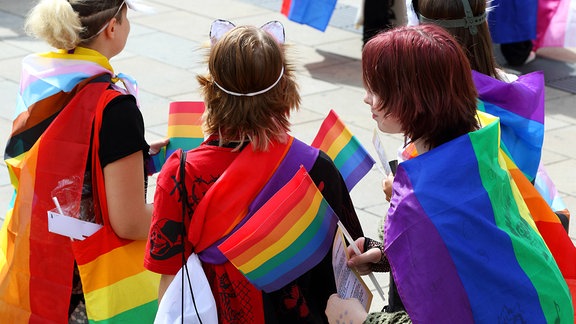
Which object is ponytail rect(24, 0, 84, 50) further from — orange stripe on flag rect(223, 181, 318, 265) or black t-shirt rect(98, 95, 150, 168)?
orange stripe on flag rect(223, 181, 318, 265)

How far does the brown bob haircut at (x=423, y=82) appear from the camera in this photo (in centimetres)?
240

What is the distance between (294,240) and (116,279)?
0.90 meters

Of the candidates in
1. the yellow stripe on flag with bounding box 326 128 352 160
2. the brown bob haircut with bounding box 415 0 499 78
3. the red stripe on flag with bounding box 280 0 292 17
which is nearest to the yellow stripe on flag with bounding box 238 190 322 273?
the yellow stripe on flag with bounding box 326 128 352 160

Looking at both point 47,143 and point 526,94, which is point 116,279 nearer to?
point 47,143

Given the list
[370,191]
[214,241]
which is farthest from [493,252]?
[370,191]

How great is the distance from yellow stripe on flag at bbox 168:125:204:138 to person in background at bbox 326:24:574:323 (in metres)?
1.13

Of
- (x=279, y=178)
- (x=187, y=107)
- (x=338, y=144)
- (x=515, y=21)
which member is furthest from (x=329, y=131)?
(x=515, y=21)

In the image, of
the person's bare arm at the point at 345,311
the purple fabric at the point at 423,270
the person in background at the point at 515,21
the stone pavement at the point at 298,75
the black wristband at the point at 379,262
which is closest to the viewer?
the purple fabric at the point at 423,270

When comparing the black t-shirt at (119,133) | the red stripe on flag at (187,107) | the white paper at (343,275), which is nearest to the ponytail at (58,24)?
the black t-shirt at (119,133)

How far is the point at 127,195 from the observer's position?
3234 mm

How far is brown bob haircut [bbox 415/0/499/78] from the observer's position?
3.46 meters

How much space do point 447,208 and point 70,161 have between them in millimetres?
1451

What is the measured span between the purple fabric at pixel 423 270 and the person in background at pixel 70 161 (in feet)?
3.81

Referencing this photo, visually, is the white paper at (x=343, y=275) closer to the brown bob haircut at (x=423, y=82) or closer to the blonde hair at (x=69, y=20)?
the brown bob haircut at (x=423, y=82)
